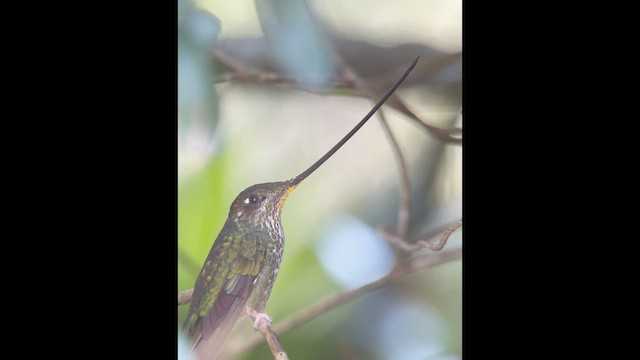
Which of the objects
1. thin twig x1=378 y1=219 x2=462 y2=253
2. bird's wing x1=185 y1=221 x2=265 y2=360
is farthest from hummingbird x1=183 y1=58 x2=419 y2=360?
thin twig x1=378 y1=219 x2=462 y2=253

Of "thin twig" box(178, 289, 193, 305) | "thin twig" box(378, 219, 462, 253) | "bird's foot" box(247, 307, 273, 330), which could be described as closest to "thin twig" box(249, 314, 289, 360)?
"bird's foot" box(247, 307, 273, 330)

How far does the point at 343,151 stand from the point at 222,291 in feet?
2.06

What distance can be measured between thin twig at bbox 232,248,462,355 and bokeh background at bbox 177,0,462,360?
0.02 m

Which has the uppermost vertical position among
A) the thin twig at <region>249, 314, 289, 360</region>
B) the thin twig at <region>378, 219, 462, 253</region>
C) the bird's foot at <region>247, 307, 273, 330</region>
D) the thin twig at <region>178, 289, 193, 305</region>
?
the thin twig at <region>378, 219, 462, 253</region>

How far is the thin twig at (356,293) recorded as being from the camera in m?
3.40

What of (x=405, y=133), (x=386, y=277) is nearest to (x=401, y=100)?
(x=405, y=133)

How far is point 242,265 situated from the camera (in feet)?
11.2

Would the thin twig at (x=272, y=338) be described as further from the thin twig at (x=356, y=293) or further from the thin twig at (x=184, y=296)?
the thin twig at (x=184, y=296)

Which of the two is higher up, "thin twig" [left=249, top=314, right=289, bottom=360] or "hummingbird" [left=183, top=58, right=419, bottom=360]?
"hummingbird" [left=183, top=58, right=419, bottom=360]

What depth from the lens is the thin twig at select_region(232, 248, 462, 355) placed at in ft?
11.1

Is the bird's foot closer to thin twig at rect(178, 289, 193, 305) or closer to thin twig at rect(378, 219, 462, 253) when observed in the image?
thin twig at rect(178, 289, 193, 305)

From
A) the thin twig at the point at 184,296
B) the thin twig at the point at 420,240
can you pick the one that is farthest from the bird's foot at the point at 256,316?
the thin twig at the point at 420,240
